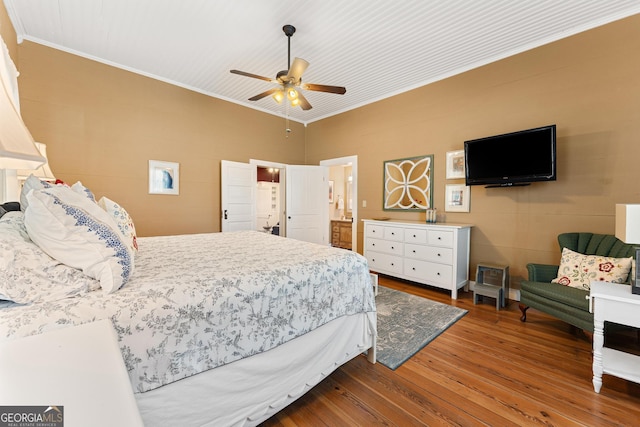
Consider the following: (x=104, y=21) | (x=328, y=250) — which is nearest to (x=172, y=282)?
(x=328, y=250)

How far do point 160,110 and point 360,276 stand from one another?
3.90 meters

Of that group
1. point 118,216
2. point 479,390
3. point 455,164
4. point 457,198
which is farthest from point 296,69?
point 479,390

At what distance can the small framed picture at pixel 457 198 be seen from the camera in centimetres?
364

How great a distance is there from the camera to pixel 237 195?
4.69 metres

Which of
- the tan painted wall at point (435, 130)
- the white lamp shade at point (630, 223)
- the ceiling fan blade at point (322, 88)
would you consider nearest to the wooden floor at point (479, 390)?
the white lamp shade at point (630, 223)

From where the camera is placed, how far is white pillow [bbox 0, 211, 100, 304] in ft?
3.25

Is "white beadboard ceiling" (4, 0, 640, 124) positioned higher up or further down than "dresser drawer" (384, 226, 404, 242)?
higher up

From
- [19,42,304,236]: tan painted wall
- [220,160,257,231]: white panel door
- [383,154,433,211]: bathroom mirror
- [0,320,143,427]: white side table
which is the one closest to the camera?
[0,320,143,427]: white side table

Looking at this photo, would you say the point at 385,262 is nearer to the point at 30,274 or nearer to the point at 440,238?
the point at 440,238

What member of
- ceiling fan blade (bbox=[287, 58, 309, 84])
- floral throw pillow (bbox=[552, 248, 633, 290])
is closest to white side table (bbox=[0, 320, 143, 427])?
ceiling fan blade (bbox=[287, 58, 309, 84])

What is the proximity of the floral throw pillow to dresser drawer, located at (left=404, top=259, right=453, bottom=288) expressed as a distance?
1.05 meters

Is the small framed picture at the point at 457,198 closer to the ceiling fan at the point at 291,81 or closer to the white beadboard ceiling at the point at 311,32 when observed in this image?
the white beadboard ceiling at the point at 311,32

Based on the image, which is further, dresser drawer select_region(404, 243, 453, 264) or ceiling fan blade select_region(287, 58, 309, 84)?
dresser drawer select_region(404, 243, 453, 264)

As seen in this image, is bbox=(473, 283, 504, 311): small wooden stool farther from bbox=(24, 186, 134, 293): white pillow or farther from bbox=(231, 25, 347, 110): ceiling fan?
bbox=(24, 186, 134, 293): white pillow
